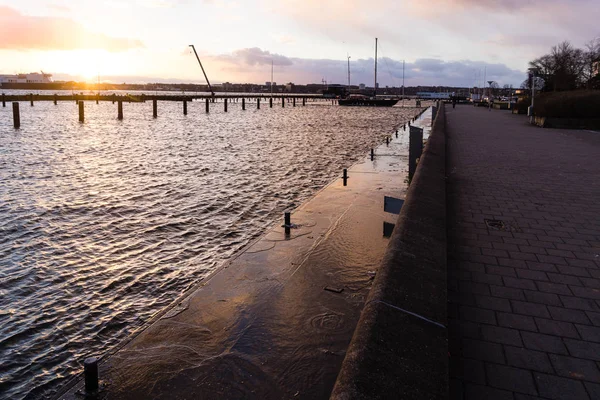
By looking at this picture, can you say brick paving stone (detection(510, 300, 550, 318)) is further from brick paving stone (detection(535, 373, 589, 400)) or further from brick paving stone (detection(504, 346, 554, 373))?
brick paving stone (detection(535, 373, 589, 400))

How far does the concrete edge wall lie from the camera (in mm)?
2922

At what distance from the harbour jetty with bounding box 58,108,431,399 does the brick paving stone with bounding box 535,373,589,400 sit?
61.7 inches

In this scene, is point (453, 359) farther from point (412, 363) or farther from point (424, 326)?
point (412, 363)

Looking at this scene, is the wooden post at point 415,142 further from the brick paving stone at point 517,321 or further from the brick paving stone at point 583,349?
the brick paving stone at point 583,349

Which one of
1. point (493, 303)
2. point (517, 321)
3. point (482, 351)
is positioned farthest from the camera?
point (493, 303)

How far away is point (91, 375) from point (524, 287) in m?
4.11

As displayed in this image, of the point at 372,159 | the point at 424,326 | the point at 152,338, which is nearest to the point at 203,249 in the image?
the point at 152,338

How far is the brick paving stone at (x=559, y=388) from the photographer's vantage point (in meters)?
3.19

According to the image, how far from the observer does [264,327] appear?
5.05 meters

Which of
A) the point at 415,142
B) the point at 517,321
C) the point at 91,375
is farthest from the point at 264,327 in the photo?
the point at 415,142

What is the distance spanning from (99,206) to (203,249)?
4.35 meters

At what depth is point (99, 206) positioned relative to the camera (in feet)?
36.8

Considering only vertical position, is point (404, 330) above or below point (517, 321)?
above

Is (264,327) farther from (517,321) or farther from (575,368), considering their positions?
(575,368)
